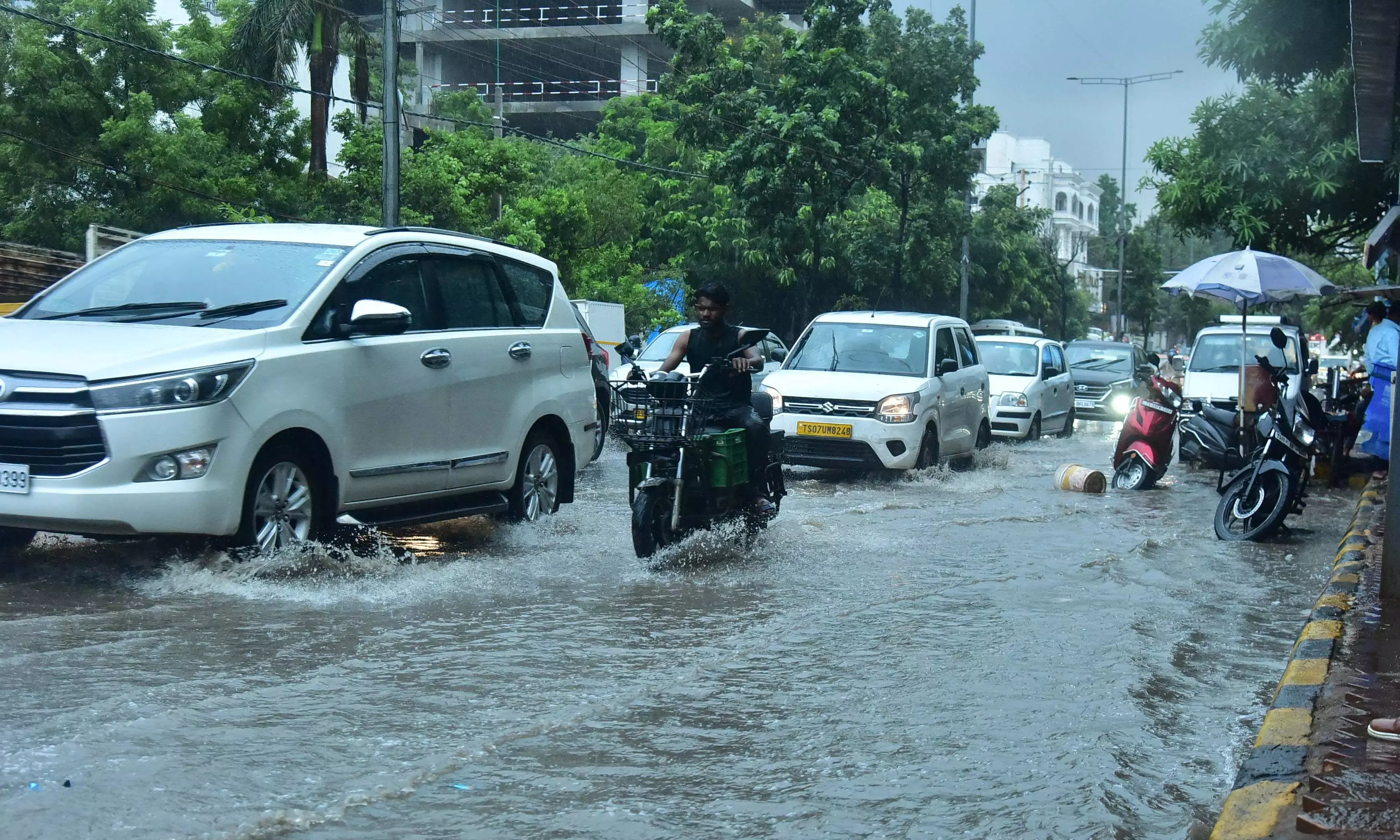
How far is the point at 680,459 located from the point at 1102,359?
23.9 m

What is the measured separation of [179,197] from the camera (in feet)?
107

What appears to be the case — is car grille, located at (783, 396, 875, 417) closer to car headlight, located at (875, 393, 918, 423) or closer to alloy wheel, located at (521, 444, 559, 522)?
car headlight, located at (875, 393, 918, 423)

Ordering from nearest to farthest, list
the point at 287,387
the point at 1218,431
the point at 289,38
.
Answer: the point at 287,387 < the point at 1218,431 < the point at 289,38

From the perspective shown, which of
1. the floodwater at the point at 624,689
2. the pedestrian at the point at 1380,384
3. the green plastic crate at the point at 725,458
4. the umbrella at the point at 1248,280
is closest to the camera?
the floodwater at the point at 624,689

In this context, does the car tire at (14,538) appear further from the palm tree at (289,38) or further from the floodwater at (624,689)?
the palm tree at (289,38)

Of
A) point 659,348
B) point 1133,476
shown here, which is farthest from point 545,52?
point 1133,476

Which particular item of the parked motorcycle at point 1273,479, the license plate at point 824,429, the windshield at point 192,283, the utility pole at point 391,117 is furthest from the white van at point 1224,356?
the windshield at point 192,283

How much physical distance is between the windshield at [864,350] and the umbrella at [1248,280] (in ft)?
10.0

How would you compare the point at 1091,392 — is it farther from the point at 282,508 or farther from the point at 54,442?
the point at 54,442

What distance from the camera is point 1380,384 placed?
14.0m

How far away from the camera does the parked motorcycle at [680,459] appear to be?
8.49m

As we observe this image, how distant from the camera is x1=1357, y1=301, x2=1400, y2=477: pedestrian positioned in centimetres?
1384

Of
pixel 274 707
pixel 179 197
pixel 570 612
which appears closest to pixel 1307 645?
pixel 570 612

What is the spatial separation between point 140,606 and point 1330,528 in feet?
30.7
